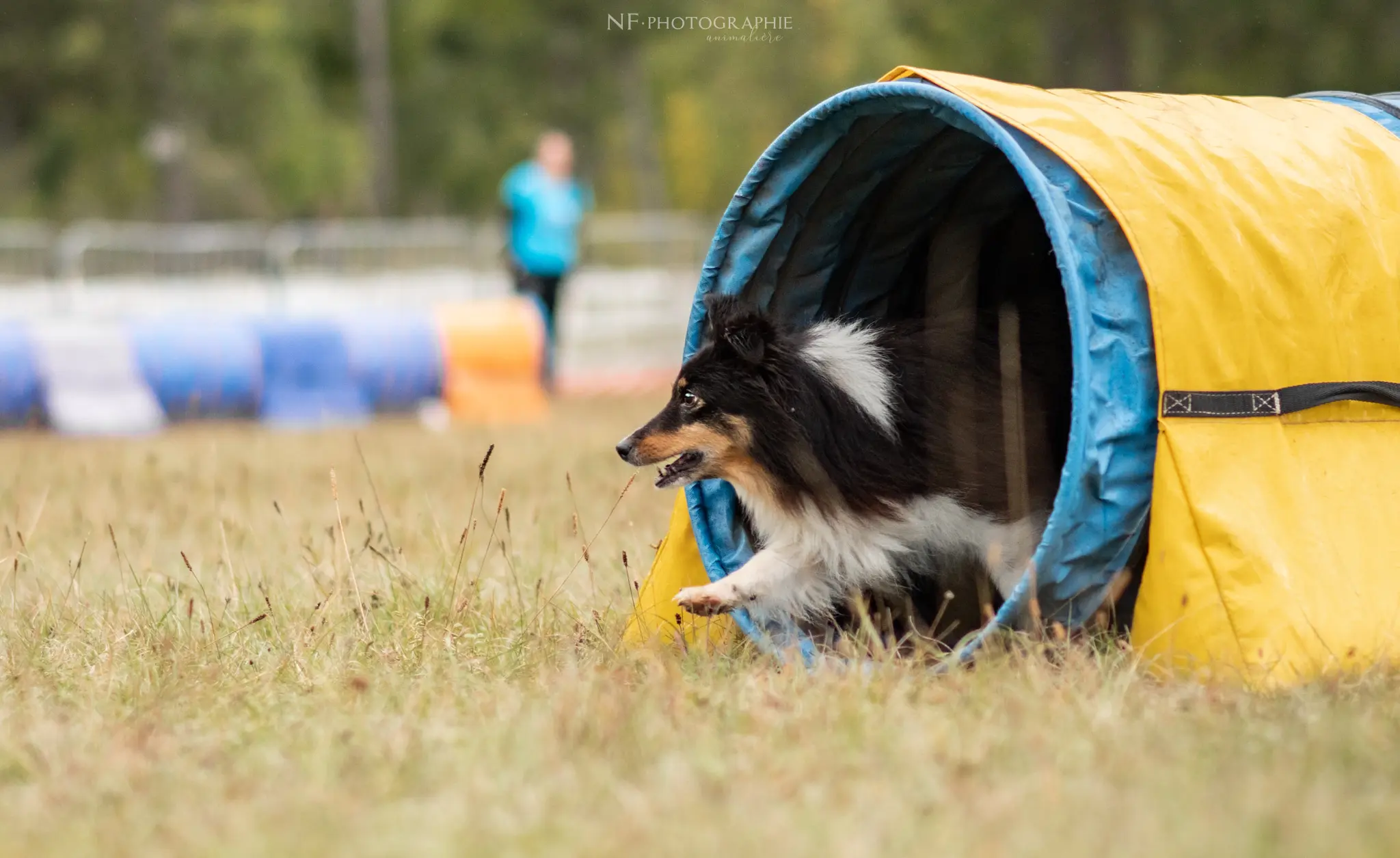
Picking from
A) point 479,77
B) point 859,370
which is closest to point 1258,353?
point 859,370

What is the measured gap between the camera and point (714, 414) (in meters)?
4.57

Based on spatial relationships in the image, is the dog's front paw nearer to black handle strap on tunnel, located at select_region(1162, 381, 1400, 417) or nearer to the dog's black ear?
the dog's black ear

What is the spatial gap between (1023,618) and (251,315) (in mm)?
10718

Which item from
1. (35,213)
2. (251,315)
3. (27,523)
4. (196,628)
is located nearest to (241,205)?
(35,213)

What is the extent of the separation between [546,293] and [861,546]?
419 inches

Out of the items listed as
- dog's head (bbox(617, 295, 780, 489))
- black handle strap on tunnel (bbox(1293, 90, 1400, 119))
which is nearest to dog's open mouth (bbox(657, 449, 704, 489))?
dog's head (bbox(617, 295, 780, 489))

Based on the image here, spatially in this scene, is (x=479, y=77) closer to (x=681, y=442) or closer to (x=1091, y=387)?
(x=681, y=442)

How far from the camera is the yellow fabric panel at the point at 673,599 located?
14.9ft

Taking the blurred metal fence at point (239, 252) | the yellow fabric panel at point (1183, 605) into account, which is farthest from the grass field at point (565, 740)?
the blurred metal fence at point (239, 252)

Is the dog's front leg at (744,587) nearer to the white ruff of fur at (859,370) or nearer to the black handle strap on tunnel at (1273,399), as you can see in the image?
the white ruff of fur at (859,370)

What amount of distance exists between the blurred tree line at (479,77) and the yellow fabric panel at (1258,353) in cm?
1526

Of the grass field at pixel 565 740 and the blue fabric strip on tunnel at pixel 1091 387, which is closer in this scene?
the grass field at pixel 565 740

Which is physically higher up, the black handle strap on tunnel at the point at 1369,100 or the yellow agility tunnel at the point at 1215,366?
the black handle strap on tunnel at the point at 1369,100

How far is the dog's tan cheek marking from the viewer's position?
4.57 metres
